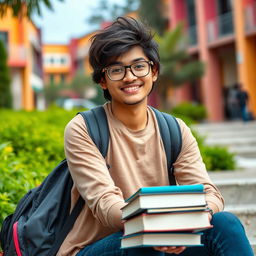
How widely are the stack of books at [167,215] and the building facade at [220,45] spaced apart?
2187cm

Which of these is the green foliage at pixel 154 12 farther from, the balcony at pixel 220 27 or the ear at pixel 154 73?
the ear at pixel 154 73

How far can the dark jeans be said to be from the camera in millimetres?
2268

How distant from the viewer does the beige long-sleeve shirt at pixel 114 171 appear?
2371 mm

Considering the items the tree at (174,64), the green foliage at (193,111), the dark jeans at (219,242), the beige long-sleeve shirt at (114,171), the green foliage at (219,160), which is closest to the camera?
the dark jeans at (219,242)

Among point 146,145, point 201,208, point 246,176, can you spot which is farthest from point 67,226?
A: point 246,176

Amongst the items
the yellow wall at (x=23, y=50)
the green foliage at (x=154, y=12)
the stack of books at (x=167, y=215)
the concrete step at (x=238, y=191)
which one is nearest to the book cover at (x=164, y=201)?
the stack of books at (x=167, y=215)

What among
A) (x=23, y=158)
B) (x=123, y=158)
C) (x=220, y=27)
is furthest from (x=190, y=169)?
(x=220, y=27)

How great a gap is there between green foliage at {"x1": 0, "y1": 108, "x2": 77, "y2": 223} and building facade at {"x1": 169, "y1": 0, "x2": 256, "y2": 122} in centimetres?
1881

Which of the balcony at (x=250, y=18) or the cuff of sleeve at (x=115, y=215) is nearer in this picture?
the cuff of sleeve at (x=115, y=215)

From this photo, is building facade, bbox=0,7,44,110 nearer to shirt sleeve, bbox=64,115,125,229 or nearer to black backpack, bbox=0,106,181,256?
black backpack, bbox=0,106,181,256

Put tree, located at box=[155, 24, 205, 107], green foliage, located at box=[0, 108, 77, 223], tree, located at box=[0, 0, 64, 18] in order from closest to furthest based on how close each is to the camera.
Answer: green foliage, located at box=[0, 108, 77, 223] → tree, located at box=[0, 0, 64, 18] → tree, located at box=[155, 24, 205, 107]

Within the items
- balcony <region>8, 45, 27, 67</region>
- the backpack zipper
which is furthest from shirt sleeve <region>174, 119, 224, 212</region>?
balcony <region>8, 45, 27, 67</region>

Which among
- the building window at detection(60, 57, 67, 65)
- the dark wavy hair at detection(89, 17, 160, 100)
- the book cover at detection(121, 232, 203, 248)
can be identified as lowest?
the book cover at detection(121, 232, 203, 248)

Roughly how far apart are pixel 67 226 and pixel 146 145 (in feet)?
1.76
